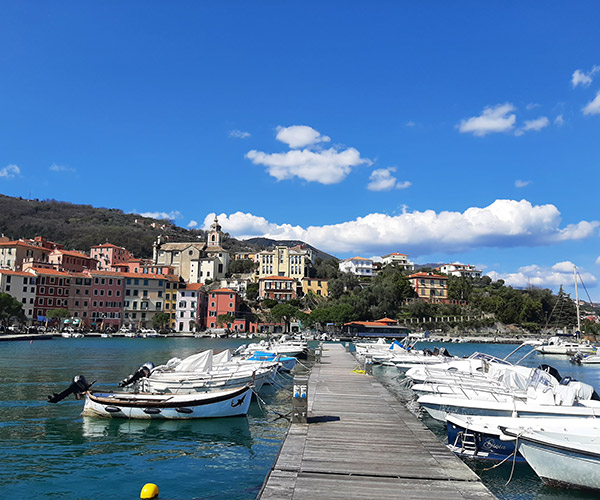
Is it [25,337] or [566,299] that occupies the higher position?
[566,299]

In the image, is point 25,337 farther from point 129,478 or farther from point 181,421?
point 129,478

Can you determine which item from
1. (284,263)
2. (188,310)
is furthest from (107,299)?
(284,263)

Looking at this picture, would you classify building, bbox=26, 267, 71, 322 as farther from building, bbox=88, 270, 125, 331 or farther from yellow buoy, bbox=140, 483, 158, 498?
yellow buoy, bbox=140, 483, 158, 498

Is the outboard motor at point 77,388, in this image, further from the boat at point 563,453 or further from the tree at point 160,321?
the tree at point 160,321

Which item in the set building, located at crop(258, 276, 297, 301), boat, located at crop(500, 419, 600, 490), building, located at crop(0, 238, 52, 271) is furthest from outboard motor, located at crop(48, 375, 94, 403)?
building, located at crop(0, 238, 52, 271)

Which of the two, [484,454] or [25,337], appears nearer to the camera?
[484,454]

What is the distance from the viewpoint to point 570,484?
1189 cm

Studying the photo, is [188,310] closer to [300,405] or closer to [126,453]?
[126,453]

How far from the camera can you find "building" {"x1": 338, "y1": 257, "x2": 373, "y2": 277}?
6117 inches

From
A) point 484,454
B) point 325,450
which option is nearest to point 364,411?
point 484,454

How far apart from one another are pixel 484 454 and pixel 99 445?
481 inches

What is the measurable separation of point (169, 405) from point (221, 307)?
97189 millimetres

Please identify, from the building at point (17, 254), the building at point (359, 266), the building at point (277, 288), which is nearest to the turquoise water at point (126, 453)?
the building at point (277, 288)

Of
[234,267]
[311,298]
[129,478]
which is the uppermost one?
[234,267]
